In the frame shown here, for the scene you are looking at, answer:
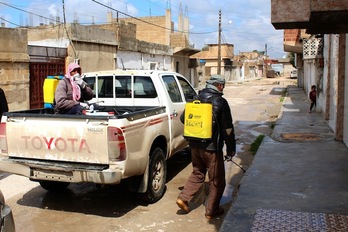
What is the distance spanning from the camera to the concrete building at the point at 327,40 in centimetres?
276

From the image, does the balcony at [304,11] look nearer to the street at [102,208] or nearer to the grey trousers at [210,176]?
the grey trousers at [210,176]

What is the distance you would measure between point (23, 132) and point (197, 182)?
2.28 m

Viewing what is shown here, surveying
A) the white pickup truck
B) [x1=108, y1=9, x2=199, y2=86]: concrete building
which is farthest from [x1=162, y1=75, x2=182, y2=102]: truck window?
[x1=108, y1=9, x2=199, y2=86]: concrete building

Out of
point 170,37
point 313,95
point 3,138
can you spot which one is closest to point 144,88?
point 3,138

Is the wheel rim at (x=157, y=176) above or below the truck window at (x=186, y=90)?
below

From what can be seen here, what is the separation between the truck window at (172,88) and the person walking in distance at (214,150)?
1.66 metres

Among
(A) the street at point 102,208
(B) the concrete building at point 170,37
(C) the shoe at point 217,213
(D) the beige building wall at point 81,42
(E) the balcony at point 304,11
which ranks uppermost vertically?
(B) the concrete building at point 170,37

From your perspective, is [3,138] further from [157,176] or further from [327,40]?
[327,40]

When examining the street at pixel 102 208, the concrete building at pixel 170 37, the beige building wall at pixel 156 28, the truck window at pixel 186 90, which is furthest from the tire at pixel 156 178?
the beige building wall at pixel 156 28

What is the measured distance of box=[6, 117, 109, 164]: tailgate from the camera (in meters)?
4.57

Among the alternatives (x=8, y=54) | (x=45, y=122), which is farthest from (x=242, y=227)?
(x=8, y=54)

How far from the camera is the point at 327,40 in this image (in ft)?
41.9

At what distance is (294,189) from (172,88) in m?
2.59

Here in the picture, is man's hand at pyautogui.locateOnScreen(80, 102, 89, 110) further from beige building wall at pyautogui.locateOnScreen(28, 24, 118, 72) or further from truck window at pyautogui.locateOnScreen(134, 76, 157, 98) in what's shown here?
beige building wall at pyautogui.locateOnScreen(28, 24, 118, 72)
